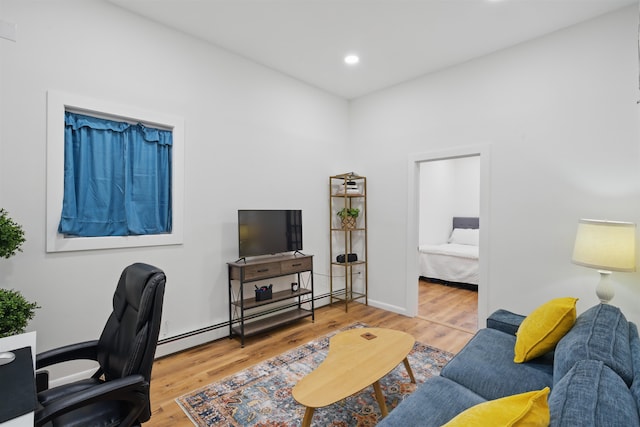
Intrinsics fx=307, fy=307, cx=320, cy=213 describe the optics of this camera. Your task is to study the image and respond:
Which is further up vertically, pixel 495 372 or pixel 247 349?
pixel 495 372

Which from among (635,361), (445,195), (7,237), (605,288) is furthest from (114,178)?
(445,195)

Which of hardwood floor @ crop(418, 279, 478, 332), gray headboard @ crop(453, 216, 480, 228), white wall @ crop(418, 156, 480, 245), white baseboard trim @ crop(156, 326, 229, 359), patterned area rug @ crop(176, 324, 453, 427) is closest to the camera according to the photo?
patterned area rug @ crop(176, 324, 453, 427)

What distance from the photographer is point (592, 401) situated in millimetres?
930

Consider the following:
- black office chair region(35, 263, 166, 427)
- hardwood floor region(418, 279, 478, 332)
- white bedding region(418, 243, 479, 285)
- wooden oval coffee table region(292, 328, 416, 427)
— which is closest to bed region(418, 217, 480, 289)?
white bedding region(418, 243, 479, 285)

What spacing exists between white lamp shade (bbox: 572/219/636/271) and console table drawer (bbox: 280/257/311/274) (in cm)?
258

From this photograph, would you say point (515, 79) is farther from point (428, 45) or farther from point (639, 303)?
point (639, 303)

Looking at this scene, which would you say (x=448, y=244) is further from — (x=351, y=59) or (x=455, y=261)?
(x=351, y=59)

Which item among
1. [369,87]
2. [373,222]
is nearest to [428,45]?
[369,87]

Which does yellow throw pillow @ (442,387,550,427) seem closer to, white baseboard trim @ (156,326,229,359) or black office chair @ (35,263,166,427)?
black office chair @ (35,263,166,427)

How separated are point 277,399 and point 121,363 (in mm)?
1187

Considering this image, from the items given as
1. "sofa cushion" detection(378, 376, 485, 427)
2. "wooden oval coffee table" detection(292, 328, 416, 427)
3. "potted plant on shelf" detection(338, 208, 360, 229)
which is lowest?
"wooden oval coffee table" detection(292, 328, 416, 427)

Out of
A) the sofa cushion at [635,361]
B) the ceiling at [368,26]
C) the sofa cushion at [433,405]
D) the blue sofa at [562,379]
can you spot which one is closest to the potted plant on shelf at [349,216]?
the ceiling at [368,26]

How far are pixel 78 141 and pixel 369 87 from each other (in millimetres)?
3403

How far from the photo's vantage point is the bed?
17.2 ft
